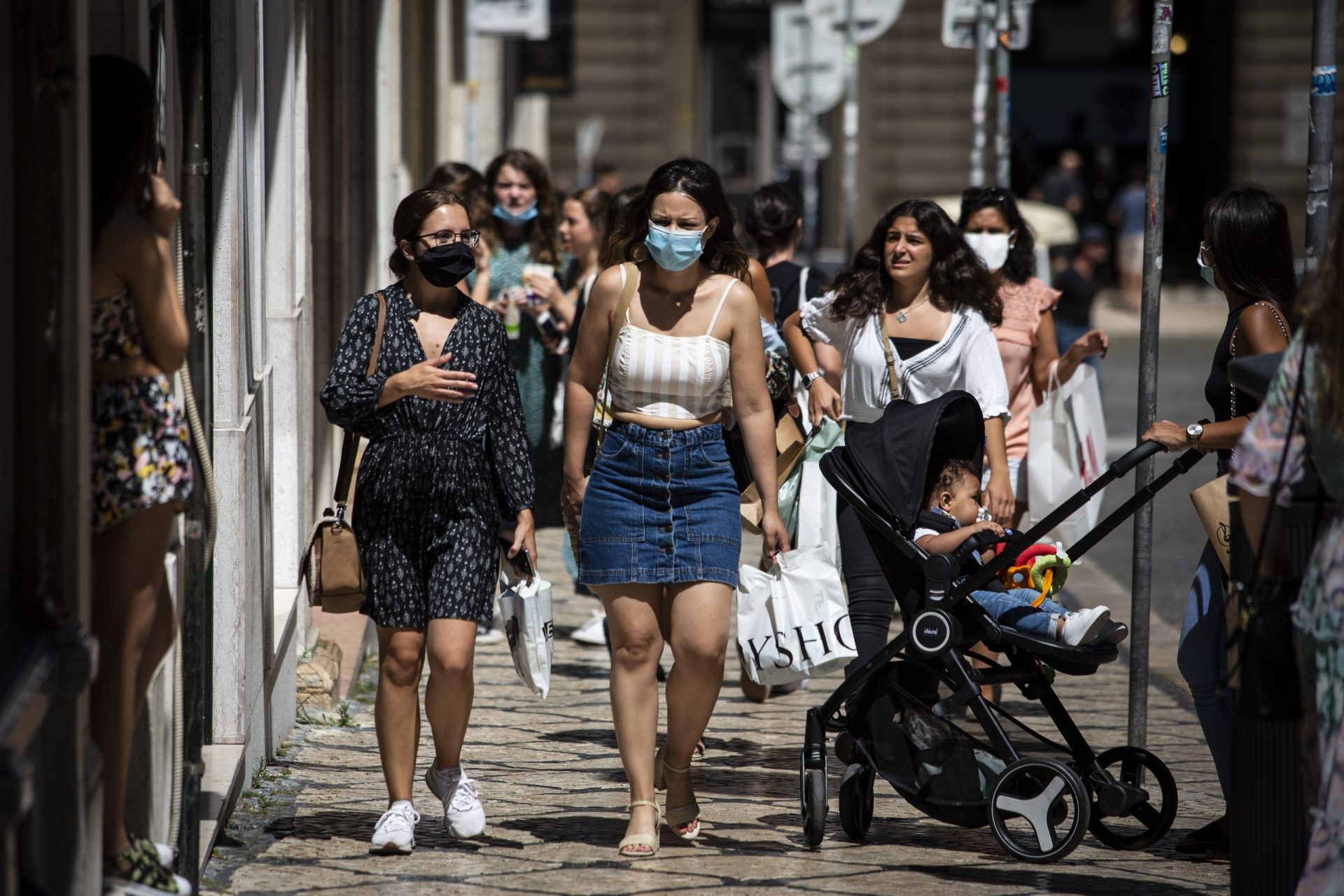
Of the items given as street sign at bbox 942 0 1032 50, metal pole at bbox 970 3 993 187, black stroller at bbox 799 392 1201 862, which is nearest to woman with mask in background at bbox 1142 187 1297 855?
black stroller at bbox 799 392 1201 862

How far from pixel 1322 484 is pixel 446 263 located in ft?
7.65

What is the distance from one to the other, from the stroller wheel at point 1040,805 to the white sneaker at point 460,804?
136 centimetres

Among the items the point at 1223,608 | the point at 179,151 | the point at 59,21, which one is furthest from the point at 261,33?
the point at 1223,608

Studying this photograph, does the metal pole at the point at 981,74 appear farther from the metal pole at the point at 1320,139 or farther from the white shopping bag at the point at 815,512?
the metal pole at the point at 1320,139

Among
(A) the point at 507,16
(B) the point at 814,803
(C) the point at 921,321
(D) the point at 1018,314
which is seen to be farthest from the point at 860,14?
(B) the point at 814,803

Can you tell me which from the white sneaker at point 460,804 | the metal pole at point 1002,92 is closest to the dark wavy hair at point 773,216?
the metal pole at point 1002,92

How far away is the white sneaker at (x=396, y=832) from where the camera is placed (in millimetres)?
5062

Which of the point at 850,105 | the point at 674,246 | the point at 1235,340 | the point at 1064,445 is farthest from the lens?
the point at 850,105

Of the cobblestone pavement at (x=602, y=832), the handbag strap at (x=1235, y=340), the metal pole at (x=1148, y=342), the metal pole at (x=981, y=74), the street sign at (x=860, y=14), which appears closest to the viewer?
the cobblestone pavement at (x=602, y=832)

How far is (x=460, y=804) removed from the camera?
519cm

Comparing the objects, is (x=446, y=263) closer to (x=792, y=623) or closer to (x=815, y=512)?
(x=792, y=623)

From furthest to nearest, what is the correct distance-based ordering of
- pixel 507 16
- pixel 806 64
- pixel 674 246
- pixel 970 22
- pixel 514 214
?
pixel 806 64, pixel 507 16, pixel 970 22, pixel 514 214, pixel 674 246

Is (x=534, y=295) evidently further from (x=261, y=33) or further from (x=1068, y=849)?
(x=1068, y=849)

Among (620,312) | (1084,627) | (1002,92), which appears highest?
(1002,92)
